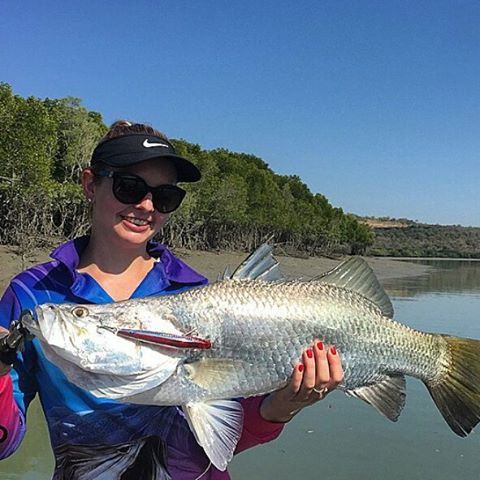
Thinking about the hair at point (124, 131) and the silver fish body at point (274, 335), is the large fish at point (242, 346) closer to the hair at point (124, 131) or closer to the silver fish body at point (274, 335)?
the silver fish body at point (274, 335)

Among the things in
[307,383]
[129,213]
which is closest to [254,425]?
[307,383]

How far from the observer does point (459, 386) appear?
3.31 meters

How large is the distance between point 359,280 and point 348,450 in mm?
5063

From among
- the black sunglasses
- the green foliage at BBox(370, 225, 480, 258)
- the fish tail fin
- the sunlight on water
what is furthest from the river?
the green foliage at BBox(370, 225, 480, 258)

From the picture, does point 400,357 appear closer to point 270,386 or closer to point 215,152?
point 270,386

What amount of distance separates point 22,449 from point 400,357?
5.44 m

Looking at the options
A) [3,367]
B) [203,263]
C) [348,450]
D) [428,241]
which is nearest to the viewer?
[3,367]

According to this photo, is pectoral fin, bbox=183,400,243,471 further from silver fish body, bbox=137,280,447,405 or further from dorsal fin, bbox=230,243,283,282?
dorsal fin, bbox=230,243,283,282

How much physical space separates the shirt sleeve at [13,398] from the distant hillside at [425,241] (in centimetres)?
10288

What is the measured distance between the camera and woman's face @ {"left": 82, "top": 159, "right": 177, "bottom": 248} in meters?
2.89

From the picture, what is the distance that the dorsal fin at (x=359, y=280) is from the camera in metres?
3.22

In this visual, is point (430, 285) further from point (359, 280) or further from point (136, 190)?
point (136, 190)

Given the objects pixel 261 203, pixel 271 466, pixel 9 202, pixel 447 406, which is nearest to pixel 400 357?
pixel 447 406

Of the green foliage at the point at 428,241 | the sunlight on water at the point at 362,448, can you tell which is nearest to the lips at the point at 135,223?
the sunlight on water at the point at 362,448
